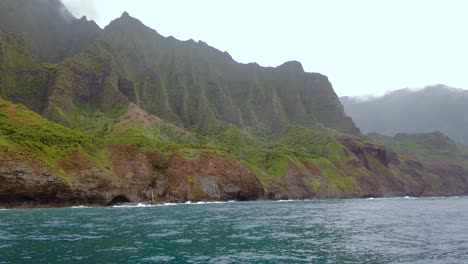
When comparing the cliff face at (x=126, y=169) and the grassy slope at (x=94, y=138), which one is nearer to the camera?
the cliff face at (x=126, y=169)

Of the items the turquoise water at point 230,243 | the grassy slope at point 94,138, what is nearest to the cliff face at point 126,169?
the grassy slope at point 94,138

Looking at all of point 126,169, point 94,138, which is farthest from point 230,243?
point 94,138

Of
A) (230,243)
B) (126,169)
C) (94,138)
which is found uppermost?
(94,138)

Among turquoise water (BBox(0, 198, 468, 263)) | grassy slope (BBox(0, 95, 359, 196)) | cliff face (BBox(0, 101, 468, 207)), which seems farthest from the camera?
grassy slope (BBox(0, 95, 359, 196))

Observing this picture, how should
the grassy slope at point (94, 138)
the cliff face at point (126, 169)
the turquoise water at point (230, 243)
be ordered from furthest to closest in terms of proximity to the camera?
the grassy slope at point (94, 138)
the cliff face at point (126, 169)
the turquoise water at point (230, 243)

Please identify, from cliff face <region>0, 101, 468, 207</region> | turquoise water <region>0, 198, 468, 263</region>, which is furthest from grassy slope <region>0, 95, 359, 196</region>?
turquoise water <region>0, 198, 468, 263</region>

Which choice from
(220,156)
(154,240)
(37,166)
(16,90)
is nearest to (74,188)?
(37,166)

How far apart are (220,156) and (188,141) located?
1214 inches

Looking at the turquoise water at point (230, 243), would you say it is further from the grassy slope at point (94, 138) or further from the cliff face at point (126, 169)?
the grassy slope at point (94, 138)

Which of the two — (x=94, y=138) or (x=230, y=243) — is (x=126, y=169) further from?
(x=230, y=243)

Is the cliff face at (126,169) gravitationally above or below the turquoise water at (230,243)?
above

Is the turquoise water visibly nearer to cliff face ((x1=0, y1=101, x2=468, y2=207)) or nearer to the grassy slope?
cliff face ((x1=0, y1=101, x2=468, y2=207))

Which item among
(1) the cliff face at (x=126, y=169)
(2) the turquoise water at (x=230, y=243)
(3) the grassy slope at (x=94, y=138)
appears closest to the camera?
(2) the turquoise water at (x=230, y=243)

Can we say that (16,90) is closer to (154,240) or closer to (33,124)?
(33,124)
